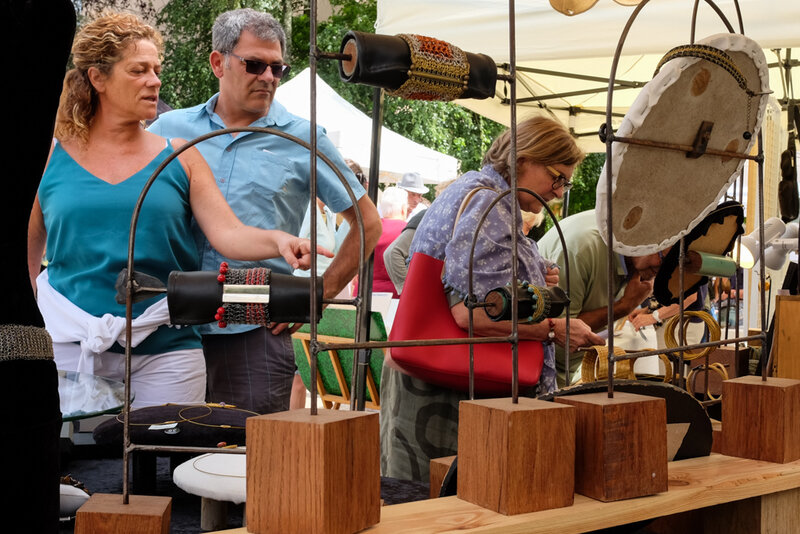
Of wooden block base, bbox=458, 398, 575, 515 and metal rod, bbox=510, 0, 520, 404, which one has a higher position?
metal rod, bbox=510, 0, 520, 404

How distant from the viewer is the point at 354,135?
6129 mm

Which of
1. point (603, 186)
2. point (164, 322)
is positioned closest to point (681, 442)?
point (603, 186)

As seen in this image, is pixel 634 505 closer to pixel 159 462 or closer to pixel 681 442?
pixel 681 442

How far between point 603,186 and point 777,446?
45 centimetres

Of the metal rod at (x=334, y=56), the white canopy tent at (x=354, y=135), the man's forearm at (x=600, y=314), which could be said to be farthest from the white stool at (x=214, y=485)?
the white canopy tent at (x=354, y=135)

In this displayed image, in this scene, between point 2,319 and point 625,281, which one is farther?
point 625,281

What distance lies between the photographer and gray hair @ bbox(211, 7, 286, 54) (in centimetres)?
195

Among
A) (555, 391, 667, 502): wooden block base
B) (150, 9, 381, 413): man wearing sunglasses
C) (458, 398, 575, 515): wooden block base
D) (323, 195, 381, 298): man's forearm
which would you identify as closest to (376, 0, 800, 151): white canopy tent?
(150, 9, 381, 413): man wearing sunglasses

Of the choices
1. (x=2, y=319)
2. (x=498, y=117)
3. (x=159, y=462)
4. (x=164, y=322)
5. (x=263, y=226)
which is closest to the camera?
(x=2, y=319)

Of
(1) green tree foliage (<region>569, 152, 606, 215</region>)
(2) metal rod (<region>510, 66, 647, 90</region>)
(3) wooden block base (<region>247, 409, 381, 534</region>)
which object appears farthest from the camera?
(1) green tree foliage (<region>569, 152, 606, 215</region>)

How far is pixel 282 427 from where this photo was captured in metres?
0.75

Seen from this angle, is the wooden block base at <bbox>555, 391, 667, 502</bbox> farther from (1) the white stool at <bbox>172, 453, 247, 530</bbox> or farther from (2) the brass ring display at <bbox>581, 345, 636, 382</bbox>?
(1) the white stool at <bbox>172, 453, 247, 530</bbox>

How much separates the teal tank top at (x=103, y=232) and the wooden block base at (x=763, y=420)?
3.39ft

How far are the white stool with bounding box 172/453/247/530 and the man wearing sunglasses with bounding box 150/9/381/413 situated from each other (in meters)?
0.88
